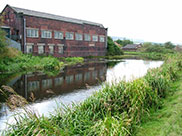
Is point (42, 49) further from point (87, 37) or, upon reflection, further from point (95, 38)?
point (95, 38)

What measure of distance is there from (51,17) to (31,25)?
193 inches

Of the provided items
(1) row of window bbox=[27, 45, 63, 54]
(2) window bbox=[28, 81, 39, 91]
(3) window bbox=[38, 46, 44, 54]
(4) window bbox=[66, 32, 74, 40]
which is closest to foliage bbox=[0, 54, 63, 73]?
(1) row of window bbox=[27, 45, 63, 54]

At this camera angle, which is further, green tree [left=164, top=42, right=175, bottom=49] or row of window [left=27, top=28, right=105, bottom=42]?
green tree [left=164, top=42, right=175, bottom=49]

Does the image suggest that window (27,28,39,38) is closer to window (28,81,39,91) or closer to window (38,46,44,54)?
window (38,46,44,54)

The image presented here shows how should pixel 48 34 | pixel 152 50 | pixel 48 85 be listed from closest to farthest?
pixel 48 85, pixel 48 34, pixel 152 50

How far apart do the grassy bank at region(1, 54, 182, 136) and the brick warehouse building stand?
78.8 feet

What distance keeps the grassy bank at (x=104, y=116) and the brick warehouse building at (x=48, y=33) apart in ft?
78.8

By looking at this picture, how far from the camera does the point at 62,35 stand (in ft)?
110

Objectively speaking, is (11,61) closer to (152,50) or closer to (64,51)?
(64,51)

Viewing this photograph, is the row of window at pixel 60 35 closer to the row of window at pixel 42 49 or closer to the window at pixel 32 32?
the window at pixel 32 32

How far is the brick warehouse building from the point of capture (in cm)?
2789

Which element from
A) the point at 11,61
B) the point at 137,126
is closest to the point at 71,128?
the point at 137,126

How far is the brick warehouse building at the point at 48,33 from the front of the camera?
2789 cm

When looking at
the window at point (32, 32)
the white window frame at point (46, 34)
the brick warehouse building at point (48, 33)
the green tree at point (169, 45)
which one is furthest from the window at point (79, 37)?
the green tree at point (169, 45)
